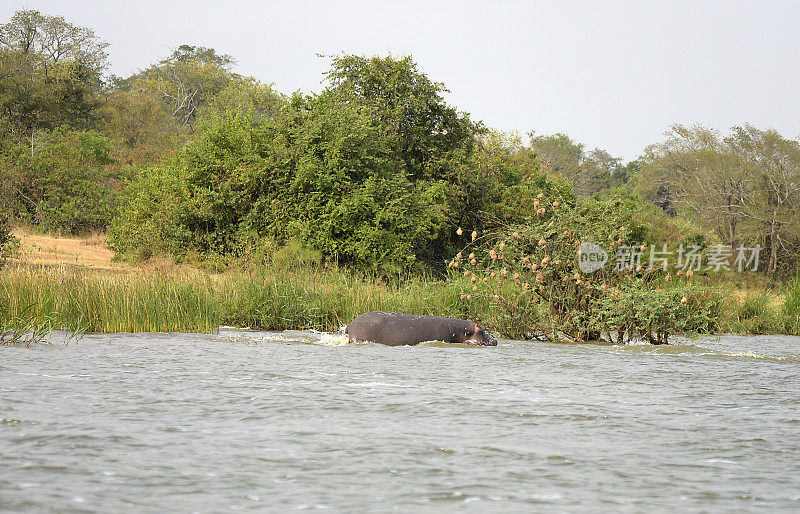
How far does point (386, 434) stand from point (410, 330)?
6821 mm

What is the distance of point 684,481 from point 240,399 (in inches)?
145

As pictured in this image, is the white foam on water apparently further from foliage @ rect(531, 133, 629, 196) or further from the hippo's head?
foliage @ rect(531, 133, 629, 196)

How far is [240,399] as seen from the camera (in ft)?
21.8

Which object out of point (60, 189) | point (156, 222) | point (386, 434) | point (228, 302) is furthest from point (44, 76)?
point (386, 434)

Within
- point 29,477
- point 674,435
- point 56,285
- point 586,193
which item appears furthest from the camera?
point 586,193

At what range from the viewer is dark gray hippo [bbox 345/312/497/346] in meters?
12.2

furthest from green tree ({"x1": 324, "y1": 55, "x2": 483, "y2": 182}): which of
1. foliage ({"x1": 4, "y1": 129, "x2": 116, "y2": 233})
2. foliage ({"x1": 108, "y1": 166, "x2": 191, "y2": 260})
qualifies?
foliage ({"x1": 4, "y1": 129, "x2": 116, "y2": 233})

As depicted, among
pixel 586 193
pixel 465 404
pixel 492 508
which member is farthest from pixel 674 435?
pixel 586 193

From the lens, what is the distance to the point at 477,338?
12344 mm

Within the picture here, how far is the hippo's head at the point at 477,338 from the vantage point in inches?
484

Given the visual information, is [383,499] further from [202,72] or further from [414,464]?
[202,72]
